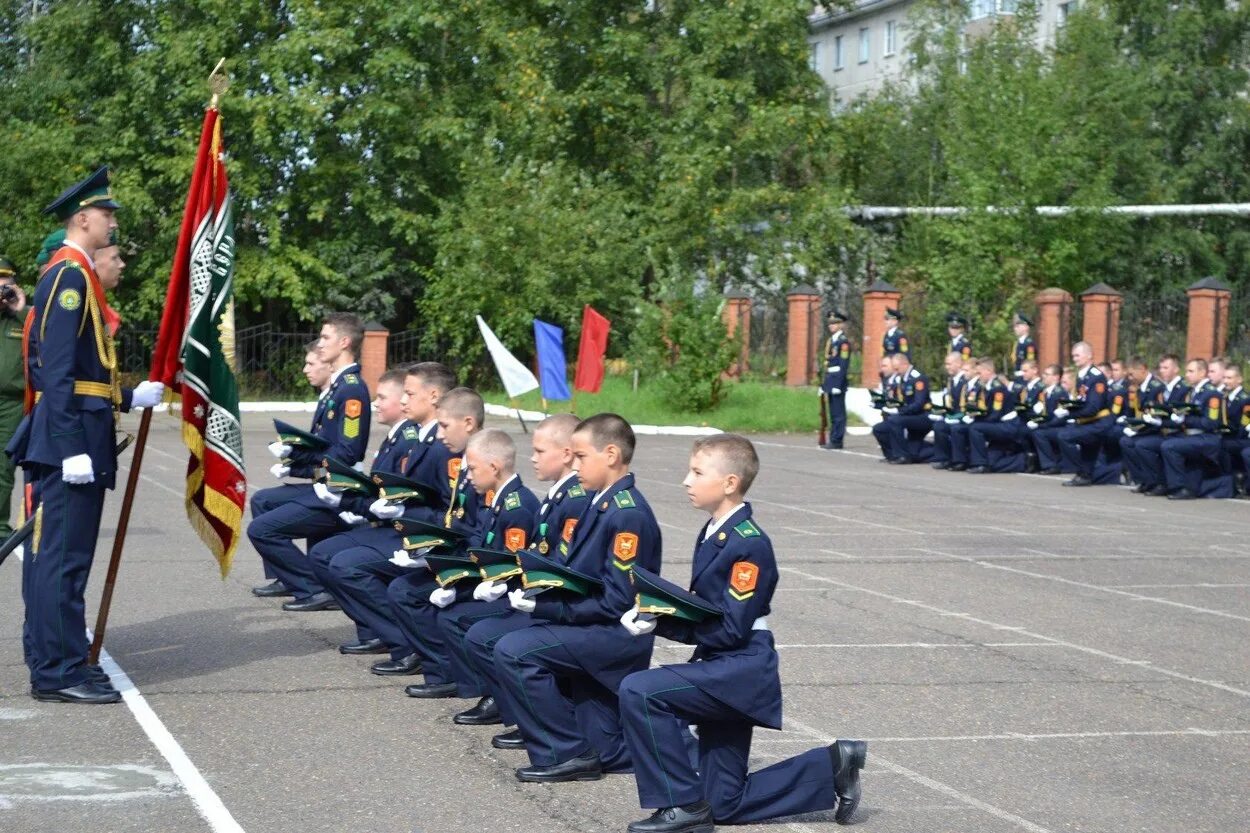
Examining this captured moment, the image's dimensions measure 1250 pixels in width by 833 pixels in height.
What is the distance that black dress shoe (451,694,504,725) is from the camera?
25.7ft

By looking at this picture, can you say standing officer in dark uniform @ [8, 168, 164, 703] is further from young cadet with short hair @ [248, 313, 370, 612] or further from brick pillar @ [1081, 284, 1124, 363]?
brick pillar @ [1081, 284, 1124, 363]

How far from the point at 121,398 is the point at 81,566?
2.81ft

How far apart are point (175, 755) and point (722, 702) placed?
8.07 feet

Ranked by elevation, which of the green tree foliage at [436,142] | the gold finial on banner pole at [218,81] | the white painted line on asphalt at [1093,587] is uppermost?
the green tree foliage at [436,142]

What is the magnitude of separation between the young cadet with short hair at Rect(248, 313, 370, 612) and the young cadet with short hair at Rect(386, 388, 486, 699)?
156 cm

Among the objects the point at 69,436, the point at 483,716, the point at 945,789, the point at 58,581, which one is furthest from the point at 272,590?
the point at 945,789

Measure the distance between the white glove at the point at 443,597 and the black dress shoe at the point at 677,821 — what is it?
180 cm

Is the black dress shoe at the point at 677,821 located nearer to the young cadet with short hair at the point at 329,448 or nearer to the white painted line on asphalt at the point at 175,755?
the white painted line on asphalt at the point at 175,755

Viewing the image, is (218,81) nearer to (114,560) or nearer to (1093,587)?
(114,560)

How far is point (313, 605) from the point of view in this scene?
36.1 ft

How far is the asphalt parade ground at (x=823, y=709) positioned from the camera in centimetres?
641

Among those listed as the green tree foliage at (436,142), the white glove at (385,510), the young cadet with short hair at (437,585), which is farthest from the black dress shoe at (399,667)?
the green tree foliage at (436,142)

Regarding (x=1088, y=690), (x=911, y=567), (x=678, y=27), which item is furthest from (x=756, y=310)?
(x=1088, y=690)

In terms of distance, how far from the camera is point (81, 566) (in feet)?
26.9
